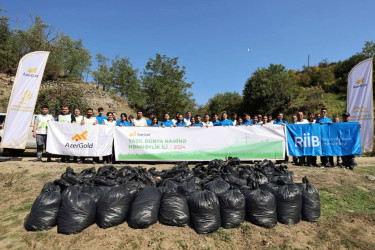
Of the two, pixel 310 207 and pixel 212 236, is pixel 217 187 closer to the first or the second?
pixel 212 236

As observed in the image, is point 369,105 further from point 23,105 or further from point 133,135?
point 23,105

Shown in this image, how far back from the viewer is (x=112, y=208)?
125 inches

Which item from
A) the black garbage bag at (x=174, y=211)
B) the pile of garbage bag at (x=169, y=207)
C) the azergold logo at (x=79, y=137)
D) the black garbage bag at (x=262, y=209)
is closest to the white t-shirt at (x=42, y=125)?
the azergold logo at (x=79, y=137)

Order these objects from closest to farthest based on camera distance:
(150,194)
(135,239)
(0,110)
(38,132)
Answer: (135,239) < (150,194) < (38,132) < (0,110)

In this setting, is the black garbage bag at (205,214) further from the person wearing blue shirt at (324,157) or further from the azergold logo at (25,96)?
the azergold logo at (25,96)

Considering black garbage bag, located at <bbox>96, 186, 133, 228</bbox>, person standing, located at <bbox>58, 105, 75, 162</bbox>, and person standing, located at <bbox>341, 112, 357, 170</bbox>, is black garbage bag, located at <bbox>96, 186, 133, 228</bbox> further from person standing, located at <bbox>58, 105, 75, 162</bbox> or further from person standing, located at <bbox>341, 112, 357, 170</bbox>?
person standing, located at <bbox>341, 112, 357, 170</bbox>

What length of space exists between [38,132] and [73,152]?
1.23 m

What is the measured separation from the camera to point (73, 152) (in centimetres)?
707

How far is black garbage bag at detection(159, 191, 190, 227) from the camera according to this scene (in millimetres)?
3176

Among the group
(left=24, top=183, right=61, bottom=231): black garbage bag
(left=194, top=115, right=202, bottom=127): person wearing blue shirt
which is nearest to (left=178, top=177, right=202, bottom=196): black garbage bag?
(left=24, top=183, right=61, bottom=231): black garbage bag

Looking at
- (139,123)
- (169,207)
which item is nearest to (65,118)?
(139,123)

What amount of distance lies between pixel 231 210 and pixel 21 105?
715 cm

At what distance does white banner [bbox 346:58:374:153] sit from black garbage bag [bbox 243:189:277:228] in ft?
19.4

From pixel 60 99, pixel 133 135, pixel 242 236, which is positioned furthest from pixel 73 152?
pixel 60 99
